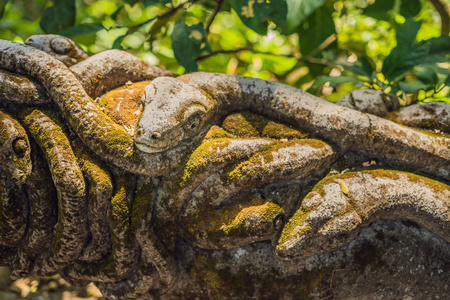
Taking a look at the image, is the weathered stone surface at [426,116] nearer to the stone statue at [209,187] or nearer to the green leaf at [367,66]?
the stone statue at [209,187]

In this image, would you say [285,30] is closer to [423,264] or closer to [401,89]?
[401,89]

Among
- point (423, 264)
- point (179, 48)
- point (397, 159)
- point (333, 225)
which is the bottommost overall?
point (423, 264)

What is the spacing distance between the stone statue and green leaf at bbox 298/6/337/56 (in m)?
0.82

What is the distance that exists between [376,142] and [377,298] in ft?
2.26

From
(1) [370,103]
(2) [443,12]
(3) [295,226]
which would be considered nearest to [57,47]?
(3) [295,226]

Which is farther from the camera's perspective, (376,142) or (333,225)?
(376,142)

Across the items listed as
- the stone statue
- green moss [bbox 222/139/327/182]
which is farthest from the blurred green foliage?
green moss [bbox 222/139/327/182]

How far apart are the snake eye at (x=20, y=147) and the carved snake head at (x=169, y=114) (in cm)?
45

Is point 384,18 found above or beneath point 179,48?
above

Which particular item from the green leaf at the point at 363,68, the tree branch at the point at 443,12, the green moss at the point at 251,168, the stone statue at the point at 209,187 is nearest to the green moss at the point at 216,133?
the stone statue at the point at 209,187

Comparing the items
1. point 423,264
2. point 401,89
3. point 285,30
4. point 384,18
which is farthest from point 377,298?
point 384,18

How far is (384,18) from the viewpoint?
7.22 feet

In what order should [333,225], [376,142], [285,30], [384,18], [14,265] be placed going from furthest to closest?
[384,18]
[285,30]
[14,265]
[376,142]
[333,225]

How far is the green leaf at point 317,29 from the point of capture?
2.18 metres
